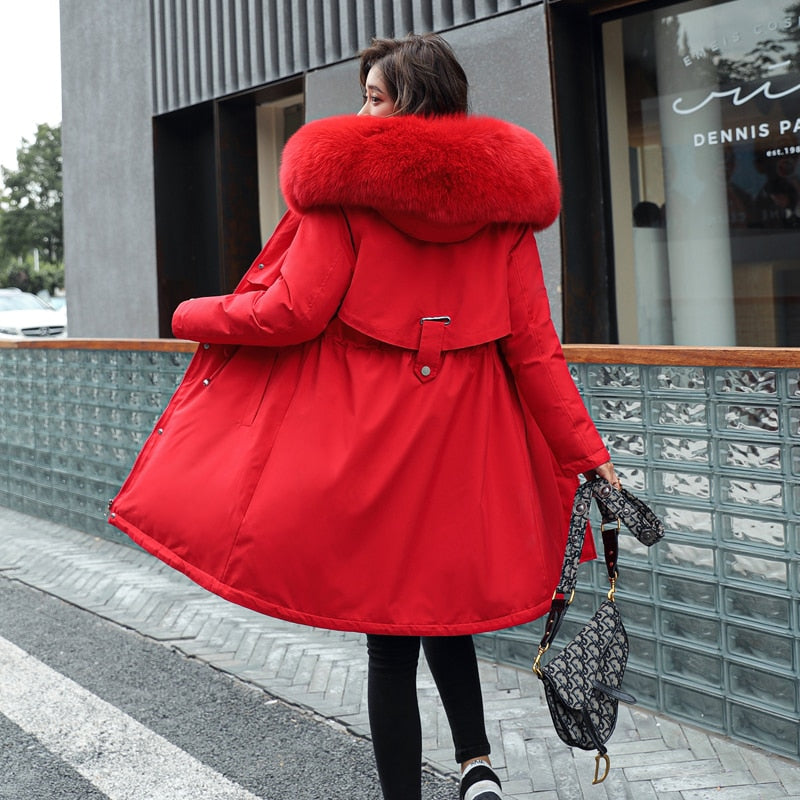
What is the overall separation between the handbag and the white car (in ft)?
68.6

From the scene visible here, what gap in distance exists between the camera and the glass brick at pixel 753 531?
123 inches

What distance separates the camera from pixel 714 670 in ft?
10.9

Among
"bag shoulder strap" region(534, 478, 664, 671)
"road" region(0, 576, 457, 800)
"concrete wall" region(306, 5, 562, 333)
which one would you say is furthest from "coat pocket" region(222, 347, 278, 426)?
"concrete wall" region(306, 5, 562, 333)

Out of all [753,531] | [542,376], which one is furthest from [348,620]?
[753,531]

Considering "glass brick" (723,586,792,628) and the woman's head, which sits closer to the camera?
the woman's head

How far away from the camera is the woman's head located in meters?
2.35

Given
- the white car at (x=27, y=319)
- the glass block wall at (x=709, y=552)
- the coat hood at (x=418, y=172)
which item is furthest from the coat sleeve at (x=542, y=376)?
the white car at (x=27, y=319)

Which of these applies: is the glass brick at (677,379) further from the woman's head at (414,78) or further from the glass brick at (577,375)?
the woman's head at (414,78)

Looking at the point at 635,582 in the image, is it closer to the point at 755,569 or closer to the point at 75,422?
the point at 755,569

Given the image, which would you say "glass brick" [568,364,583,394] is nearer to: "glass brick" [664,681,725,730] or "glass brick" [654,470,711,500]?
"glass brick" [654,470,711,500]

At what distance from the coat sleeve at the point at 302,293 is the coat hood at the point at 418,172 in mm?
59

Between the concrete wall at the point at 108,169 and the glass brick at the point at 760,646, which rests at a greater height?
the concrete wall at the point at 108,169

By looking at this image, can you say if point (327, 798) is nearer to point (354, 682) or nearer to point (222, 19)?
point (354, 682)

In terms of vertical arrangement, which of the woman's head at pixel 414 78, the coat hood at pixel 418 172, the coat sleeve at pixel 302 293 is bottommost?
the coat sleeve at pixel 302 293
